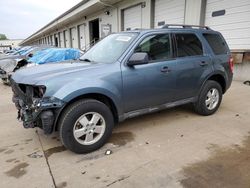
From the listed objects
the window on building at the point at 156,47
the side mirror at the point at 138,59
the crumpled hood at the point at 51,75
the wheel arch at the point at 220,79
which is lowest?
the wheel arch at the point at 220,79

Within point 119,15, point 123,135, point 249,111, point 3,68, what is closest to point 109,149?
point 123,135

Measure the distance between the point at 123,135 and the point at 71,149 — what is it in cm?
100

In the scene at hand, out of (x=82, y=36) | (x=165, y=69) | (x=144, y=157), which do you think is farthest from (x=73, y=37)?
(x=144, y=157)

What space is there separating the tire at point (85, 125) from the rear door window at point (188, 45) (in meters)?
1.83

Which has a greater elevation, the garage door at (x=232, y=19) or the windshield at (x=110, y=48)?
the garage door at (x=232, y=19)

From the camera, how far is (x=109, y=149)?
3232 mm

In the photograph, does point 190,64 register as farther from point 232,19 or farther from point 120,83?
point 232,19

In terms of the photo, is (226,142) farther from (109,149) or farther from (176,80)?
(109,149)

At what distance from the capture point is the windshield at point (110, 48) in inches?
137

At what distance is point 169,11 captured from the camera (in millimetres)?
10234

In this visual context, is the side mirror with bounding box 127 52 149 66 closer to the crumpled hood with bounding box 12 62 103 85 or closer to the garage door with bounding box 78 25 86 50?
the crumpled hood with bounding box 12 62 103 85

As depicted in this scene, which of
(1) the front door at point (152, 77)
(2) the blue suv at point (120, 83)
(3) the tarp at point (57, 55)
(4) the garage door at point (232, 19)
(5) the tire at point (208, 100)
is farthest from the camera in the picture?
(3) the tarp at point (57, 55)

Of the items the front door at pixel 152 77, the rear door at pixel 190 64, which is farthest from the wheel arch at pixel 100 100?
the rear door at pixel 190 64

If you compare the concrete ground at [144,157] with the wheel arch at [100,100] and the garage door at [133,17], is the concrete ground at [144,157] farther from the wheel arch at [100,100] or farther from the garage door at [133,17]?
the garage door at [133,17]
